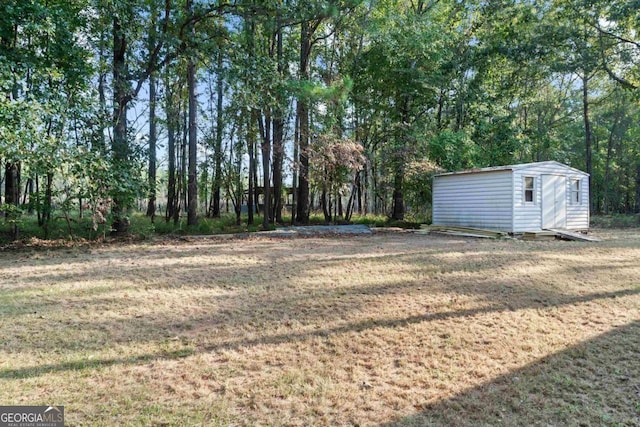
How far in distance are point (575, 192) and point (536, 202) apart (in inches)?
92.7

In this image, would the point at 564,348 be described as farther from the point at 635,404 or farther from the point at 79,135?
the point at 79,135

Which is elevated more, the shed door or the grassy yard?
the shed door

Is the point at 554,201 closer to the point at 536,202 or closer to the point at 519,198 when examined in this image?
the point at 536,202

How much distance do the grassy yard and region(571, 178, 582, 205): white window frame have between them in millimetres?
7580

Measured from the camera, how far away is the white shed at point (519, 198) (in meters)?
11.3

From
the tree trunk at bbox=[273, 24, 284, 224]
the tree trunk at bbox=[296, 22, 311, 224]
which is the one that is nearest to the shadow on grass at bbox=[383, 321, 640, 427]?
the tree trunk at bbox=[273, 24, 284, 224]

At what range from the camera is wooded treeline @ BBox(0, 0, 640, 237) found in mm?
8023

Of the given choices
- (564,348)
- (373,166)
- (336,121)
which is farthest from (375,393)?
(373,166)

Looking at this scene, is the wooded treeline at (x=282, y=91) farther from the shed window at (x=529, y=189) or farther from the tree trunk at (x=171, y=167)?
the shed window at (x=529, y=189)

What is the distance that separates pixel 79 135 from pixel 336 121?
805 centimetres

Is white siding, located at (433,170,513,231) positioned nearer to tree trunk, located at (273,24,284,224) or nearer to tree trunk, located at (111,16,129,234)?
tree trunk, located at (273,24,284,224)

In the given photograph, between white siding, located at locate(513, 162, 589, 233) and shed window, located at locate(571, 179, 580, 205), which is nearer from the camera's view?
white siding, located at locate(513, 162, 589, 233)

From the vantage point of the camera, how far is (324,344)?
3268mm

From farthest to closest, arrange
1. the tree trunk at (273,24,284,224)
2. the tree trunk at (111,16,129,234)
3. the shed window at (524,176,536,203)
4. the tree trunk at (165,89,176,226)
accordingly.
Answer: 1. the tree trunk at (165,89,176,226)
2. the tree trunk at (273,24,284,224)
3. the shed window at (524,176,536,203)
4. the tree trunk at (111,16,129,234)
